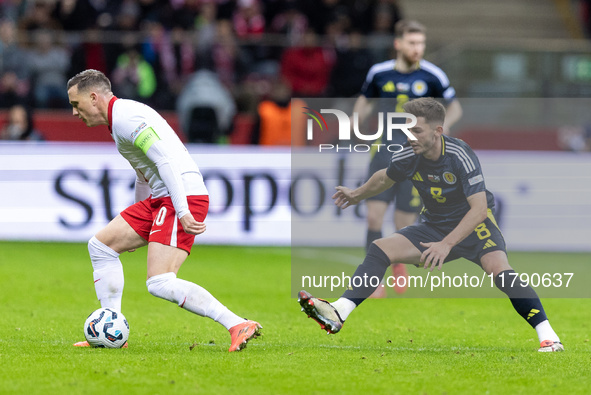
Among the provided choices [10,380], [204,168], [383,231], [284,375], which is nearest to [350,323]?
[383,231]

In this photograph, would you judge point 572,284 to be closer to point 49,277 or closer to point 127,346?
point 127,346

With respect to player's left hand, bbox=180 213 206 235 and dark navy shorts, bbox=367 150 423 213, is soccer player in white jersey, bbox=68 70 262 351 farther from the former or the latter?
dark navy shorts, bbox=367 150 423 213

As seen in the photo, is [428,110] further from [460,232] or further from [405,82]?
[405,82]

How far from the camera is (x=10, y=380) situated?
5.58 m

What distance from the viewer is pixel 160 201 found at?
22.1 ft

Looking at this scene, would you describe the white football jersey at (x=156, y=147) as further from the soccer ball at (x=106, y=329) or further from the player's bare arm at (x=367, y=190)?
the player's bare arm at (x=367, y=190)

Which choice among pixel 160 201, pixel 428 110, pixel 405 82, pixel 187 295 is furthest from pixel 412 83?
pixel 187 295

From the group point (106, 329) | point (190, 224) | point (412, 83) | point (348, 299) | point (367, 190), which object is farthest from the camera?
point (412, 83)

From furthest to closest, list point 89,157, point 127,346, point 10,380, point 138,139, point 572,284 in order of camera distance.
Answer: point 89,157 → point 572,284 → point 127,346 → point 138,139 → point 10,380

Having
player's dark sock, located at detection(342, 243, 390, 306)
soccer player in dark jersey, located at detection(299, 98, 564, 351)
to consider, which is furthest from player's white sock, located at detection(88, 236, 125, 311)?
player's dark sock, located at detection(342, 243, 390, 306)

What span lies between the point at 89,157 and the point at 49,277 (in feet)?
10.1

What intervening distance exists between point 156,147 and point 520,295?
283 centimetres

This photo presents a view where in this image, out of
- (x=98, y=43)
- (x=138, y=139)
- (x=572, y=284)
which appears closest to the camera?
(x=138, y=139)

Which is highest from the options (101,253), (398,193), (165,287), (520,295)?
(398,193)
